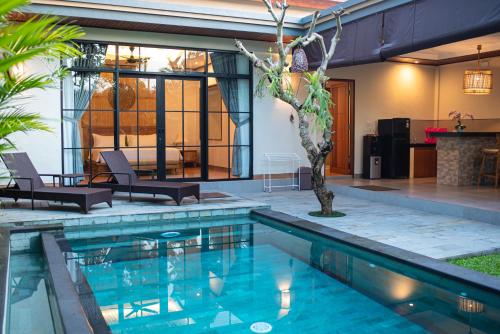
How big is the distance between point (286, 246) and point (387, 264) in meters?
1.44

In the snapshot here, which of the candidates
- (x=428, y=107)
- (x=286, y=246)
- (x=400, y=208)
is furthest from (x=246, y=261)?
(x=428, y=107)

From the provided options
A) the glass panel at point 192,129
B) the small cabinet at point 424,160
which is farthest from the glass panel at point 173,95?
the small cabinet at point 424,160

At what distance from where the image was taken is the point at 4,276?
3.83 m

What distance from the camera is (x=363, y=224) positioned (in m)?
6.92

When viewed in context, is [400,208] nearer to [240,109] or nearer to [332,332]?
[240,109]

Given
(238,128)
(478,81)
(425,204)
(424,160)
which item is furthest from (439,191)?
(238,128)

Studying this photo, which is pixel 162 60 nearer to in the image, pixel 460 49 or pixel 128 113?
pixel 128 113

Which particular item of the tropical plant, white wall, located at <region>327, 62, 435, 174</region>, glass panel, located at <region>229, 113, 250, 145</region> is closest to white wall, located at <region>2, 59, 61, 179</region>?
glass panel, located at <region>229, 113, 250, 145</region>

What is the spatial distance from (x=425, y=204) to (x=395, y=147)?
3.89 meters

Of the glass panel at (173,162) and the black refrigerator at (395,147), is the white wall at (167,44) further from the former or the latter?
the black refrigerator at (395,147)

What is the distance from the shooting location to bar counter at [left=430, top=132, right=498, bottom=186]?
9906mm

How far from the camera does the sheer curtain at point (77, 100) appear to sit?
9422 millimetres

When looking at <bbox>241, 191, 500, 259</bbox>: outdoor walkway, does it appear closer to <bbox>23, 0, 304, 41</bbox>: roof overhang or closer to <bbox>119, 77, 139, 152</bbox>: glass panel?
<bbox>119, 77, 139, 152</bbox>: glass panel

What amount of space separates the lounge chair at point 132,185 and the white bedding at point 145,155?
1.04 meters
